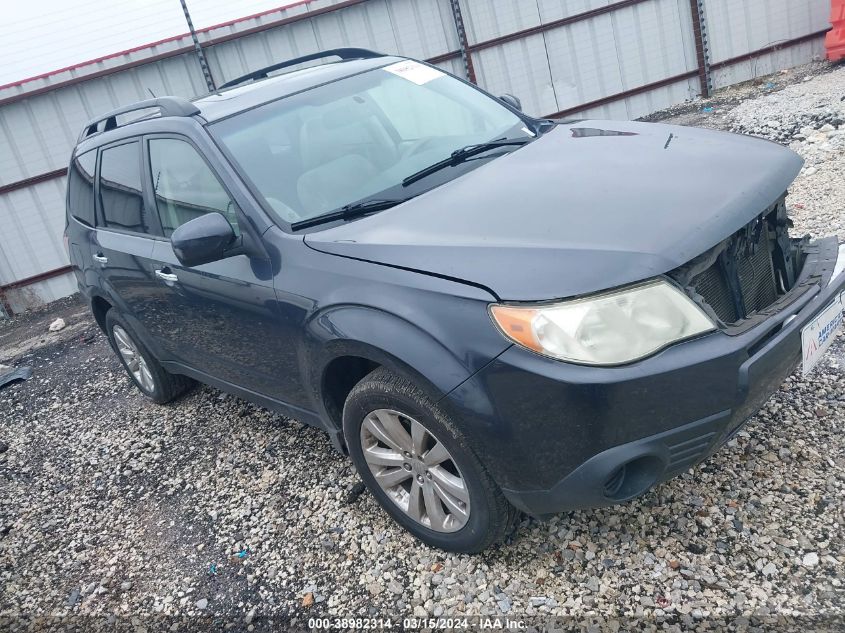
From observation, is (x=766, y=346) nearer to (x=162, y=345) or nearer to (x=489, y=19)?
(x=162, y=345)

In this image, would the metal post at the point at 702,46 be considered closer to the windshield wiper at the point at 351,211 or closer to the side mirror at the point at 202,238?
the windshield wiper at the point at 351,211

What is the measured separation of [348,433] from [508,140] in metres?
1.53

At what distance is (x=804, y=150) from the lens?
20.6 feet

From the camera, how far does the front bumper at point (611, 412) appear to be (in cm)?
197

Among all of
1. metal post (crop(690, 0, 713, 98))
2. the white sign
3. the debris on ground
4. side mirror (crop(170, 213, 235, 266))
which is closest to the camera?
the white sign

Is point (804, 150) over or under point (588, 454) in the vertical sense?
under

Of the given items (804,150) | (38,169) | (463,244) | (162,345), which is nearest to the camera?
(463,244)

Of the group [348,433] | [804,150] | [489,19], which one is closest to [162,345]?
[348,433]

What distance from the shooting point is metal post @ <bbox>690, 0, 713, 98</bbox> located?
1027 cm

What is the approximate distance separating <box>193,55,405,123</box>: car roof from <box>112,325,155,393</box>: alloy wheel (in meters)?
1.75

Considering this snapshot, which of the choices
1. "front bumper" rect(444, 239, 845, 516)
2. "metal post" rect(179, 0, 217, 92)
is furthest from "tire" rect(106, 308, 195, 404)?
"metal post" rect(179, 0, 217, 92)

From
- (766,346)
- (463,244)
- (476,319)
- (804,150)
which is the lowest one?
(804,150)

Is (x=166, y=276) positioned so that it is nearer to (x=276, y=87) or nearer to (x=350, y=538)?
(x=276, y=87)

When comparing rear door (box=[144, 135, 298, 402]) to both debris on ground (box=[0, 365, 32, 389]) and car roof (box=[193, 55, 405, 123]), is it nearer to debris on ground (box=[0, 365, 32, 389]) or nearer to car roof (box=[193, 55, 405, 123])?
car roof (box=[193, 55, 405, 123])
